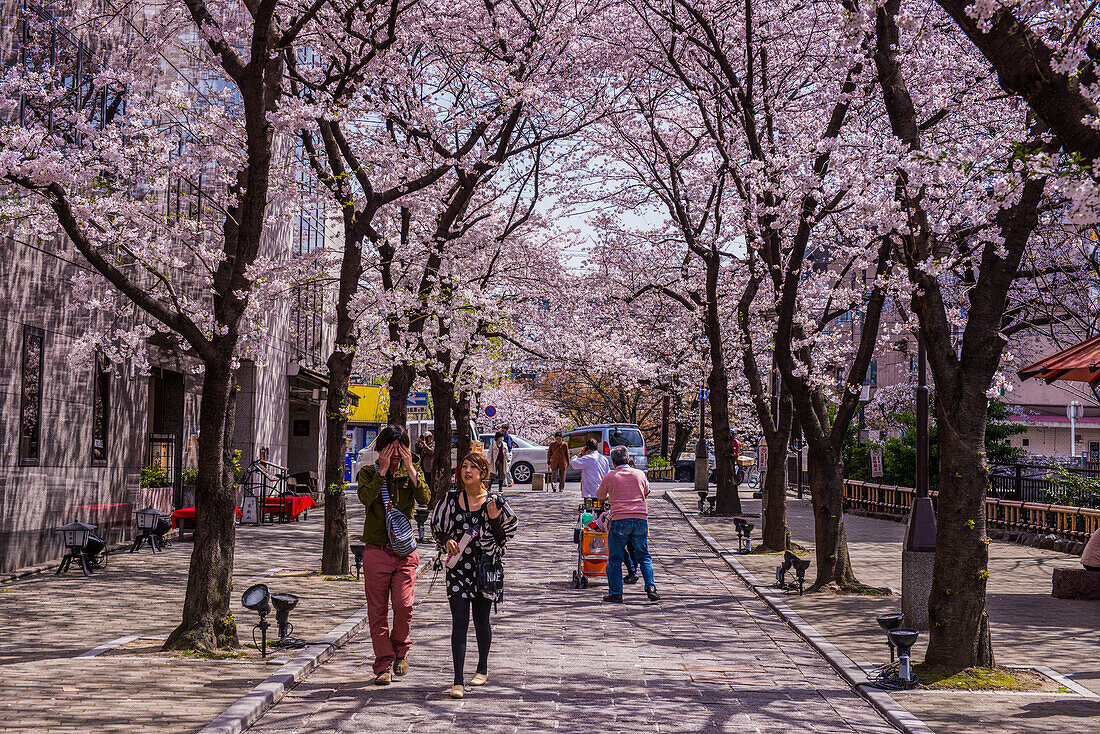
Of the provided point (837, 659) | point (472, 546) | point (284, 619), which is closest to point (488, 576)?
point (472, 546)

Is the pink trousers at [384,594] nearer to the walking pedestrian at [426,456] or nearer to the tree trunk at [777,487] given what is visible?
the tree trunk at [777,487]

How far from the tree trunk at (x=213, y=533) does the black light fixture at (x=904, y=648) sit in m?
5.81

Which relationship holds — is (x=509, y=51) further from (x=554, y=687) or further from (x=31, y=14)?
(x=554, y=687)

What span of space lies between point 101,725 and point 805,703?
507cm

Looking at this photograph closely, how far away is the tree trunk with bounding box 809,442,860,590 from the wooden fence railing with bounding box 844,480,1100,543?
1.70 metres

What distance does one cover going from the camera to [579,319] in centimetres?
3678

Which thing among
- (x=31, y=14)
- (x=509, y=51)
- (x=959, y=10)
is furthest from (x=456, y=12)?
(x=959, y=10)

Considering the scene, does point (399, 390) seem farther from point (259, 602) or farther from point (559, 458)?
point (559, 458)

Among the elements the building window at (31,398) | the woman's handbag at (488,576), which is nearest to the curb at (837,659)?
the woman's handbag at (488,576)

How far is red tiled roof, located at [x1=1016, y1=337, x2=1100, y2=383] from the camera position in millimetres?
12529

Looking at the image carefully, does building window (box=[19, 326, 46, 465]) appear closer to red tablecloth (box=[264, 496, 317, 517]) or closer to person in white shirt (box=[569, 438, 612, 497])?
person in white shirt (box=[569, 438, 612, 497])

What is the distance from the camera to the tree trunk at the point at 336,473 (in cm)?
1516

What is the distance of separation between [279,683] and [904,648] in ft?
16.5

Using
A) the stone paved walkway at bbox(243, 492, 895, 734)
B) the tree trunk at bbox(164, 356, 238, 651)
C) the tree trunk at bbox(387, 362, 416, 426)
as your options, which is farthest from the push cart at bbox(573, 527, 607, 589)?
the tree trunk at bbox(164, 356, 238, 651)
